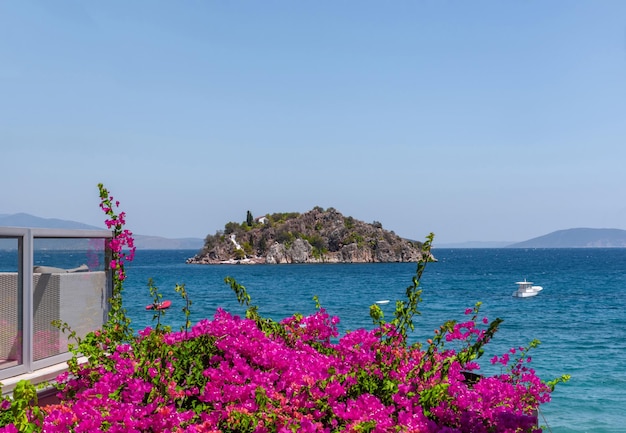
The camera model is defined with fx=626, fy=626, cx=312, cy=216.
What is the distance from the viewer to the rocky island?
438 feet

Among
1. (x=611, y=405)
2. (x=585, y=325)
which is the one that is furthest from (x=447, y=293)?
(x=611, y=405)

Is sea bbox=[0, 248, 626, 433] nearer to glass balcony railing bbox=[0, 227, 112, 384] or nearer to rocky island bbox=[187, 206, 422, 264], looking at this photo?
glass balcony railing bbox=[0, 227, 112, 384]

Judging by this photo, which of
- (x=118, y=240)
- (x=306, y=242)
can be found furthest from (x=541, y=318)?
(x=306, y=242)

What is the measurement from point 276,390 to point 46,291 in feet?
10.0

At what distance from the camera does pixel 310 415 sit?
153 inches

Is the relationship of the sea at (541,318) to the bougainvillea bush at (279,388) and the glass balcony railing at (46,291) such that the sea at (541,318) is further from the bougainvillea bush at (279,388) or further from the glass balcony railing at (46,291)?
the bougainvillea bush at (279,388)

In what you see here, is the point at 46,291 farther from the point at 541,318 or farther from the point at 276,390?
the point at 541,318

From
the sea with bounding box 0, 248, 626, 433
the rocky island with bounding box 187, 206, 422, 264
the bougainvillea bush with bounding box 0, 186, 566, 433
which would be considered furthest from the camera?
the rocky island with bounding box 187, 206, 422, 264

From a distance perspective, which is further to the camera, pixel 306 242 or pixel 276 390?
pixel 306 242

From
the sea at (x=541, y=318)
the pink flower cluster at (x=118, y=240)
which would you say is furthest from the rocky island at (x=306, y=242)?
the pink flower cluster at (x=118, y=240)

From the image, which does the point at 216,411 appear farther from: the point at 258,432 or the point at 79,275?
the point at 79,275

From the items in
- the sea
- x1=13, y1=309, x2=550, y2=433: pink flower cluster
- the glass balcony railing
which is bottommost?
the sea

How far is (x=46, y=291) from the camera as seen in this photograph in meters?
6.11

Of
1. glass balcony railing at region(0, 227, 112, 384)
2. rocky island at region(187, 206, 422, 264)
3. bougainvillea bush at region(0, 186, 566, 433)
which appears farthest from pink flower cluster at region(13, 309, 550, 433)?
rocky island at region(187, 206, 422, 264)
